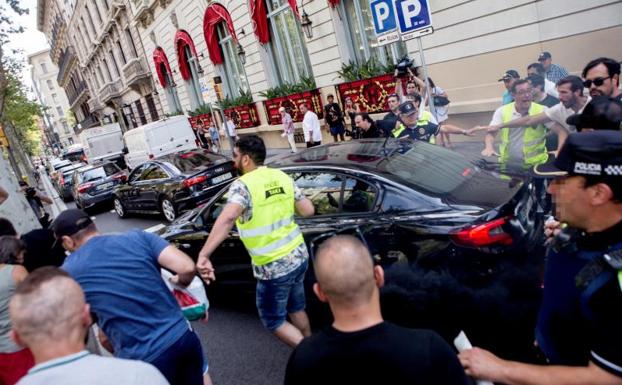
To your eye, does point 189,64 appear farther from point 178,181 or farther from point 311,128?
point 178,181

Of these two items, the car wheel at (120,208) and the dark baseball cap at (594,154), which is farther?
the car wheel at (120,208)

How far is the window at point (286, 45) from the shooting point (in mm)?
15258

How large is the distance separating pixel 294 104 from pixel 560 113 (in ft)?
38.2

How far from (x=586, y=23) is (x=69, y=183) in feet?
64.3

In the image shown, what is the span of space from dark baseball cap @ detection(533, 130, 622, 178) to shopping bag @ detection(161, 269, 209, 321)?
90.7 inches

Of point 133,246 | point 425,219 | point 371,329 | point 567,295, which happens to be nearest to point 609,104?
point 425,219

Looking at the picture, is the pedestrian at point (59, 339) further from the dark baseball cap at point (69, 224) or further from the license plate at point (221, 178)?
the license plate at point (221, 178)

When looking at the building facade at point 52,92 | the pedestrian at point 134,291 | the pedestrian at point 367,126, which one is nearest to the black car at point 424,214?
the pedestrian at point 134,291

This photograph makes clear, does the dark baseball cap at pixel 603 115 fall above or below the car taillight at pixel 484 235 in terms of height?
above

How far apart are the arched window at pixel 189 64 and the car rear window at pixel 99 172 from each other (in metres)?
8.09

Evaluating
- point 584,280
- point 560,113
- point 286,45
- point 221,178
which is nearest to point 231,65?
point 286,45

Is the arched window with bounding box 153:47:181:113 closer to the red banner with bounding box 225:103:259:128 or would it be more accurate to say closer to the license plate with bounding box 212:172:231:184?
the red banner with bounding box 225:103:259:128

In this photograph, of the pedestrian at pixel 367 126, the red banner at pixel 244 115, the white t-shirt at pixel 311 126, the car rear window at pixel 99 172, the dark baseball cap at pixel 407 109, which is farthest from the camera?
the red banner at pixel 244 115

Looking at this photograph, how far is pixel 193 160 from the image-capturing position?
32.2ft
